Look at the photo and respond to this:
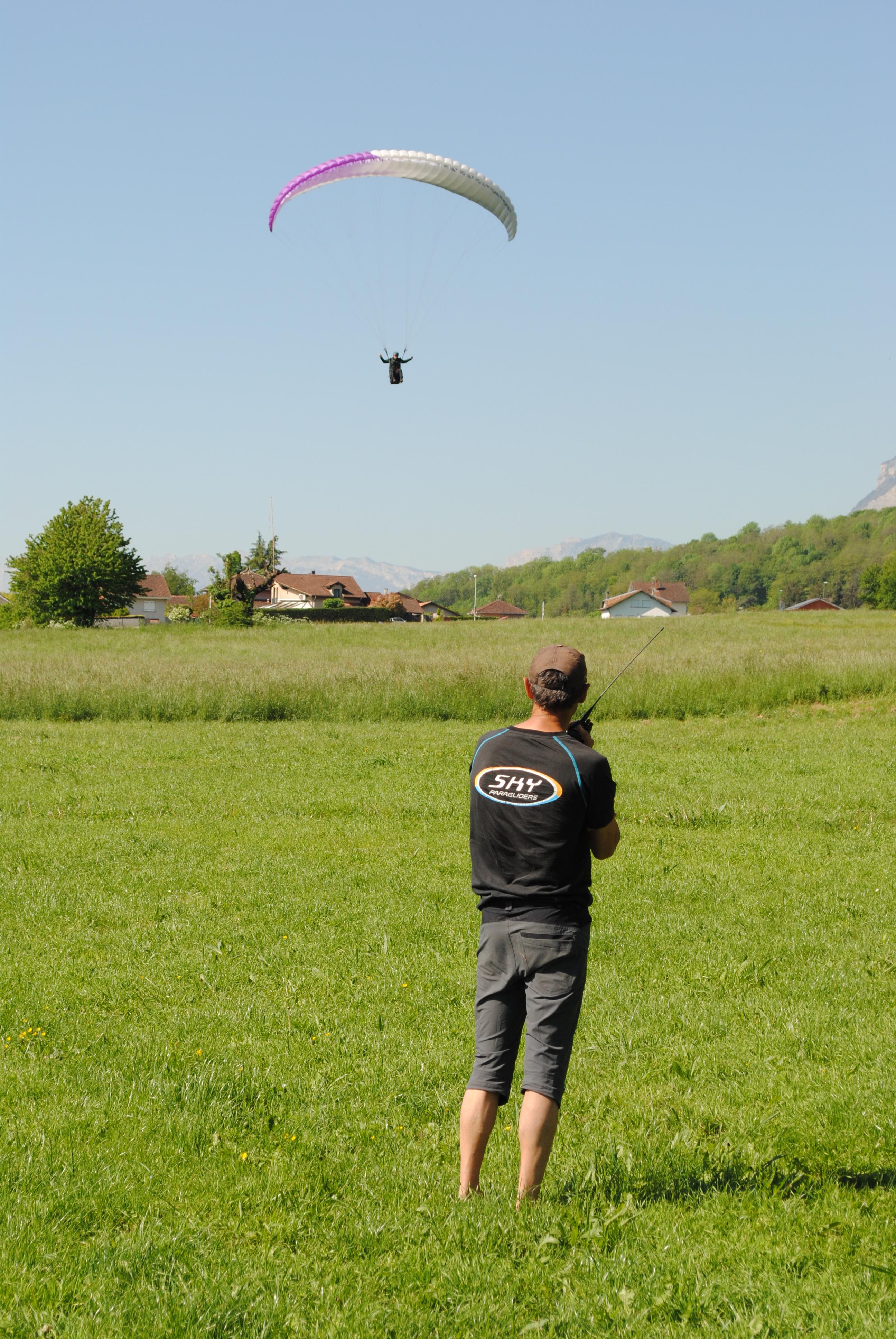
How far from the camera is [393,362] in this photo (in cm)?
2628

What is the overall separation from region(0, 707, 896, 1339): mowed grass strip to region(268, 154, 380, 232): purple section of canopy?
16962mm

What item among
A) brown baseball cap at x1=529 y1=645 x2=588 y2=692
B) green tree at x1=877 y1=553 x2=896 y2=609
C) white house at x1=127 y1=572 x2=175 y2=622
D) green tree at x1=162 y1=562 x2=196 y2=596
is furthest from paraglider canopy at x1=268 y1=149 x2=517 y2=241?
green tree at x1=162 y1=562 x2=196 y2=596

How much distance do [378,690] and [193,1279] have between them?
2123cm

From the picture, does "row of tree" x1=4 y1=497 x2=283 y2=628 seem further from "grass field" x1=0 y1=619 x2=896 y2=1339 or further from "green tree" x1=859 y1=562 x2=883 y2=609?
"green tree" x1=859 y1=562 x2=883 y2=609

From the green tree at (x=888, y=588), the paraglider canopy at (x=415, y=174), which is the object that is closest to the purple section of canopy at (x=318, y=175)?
the paraglider canopy at (x=415, y=174)

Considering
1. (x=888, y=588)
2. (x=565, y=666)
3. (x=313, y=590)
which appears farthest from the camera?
(x=888, y=588)

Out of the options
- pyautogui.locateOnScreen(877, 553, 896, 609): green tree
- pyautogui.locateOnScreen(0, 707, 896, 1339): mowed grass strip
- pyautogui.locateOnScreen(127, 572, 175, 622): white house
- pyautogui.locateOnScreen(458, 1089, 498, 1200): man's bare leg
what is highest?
pyautogui.locateOnScreen(877, 553, 896, 609): green tree

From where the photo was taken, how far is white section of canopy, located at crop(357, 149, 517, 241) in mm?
22219

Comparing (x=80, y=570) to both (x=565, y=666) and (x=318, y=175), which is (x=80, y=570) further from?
(x=565, y=666)

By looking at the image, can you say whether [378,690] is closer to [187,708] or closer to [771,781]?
[187,708]

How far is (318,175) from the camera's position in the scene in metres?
23.2

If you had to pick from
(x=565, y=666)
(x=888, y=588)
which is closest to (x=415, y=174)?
(x=565, y=666)

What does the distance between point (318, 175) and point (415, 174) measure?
242 cm

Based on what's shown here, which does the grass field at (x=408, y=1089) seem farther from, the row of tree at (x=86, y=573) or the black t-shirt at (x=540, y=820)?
the row of tree at (x=86, y=573)
